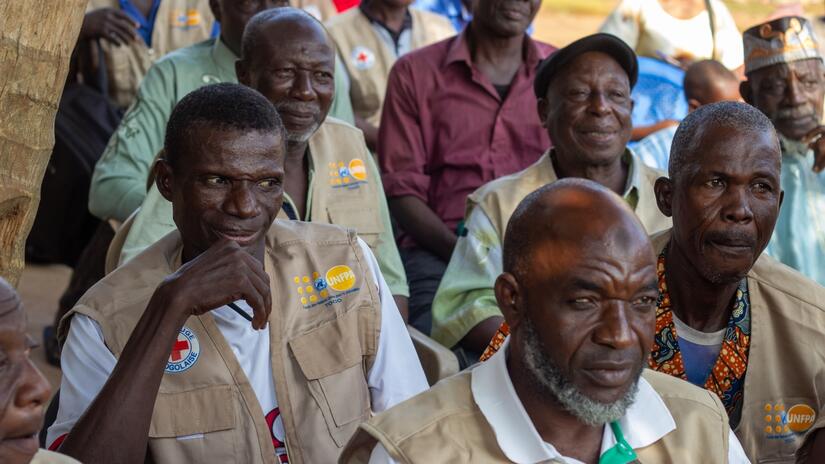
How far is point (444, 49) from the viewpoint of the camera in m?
5.14

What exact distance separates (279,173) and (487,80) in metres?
2.06

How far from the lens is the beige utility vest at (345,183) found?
4133mm

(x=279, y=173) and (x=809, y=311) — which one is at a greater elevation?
(x=279, y=173)

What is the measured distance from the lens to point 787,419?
3242 millimetres

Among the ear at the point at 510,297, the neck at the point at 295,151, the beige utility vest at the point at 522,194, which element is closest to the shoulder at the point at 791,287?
the beige utility vest at the point at 522,194

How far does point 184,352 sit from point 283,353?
0.84ft

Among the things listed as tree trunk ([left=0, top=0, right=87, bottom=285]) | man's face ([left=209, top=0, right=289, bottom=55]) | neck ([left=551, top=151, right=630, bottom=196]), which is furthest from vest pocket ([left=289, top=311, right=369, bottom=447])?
man's face ([left=209, top=0, right=289, bottom=55])

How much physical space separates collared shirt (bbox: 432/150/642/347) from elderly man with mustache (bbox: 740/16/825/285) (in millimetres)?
1142

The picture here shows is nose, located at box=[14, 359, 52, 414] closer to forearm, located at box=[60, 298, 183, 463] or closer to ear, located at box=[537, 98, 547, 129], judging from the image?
forearm, located at box=[60, 298, 183, 463]

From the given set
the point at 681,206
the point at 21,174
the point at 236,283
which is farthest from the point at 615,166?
the point at 21,174

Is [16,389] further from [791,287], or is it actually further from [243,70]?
[243,70]

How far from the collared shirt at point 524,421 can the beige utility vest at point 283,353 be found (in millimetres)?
617

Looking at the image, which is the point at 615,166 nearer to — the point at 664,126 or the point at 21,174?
the point at 664,126

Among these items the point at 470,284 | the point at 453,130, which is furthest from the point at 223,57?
the point at 470,284
